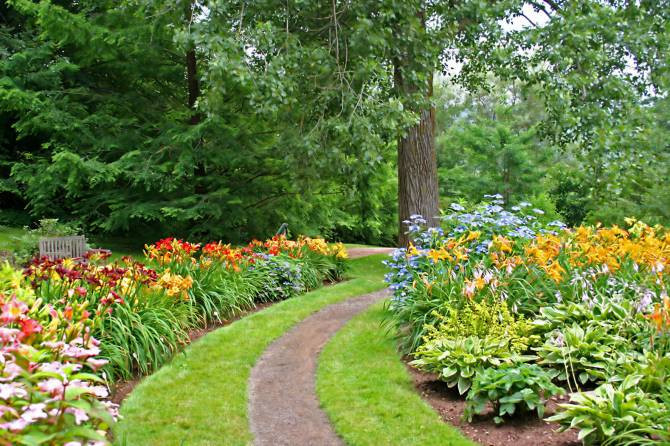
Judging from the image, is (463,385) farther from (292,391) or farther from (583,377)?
(292,391)

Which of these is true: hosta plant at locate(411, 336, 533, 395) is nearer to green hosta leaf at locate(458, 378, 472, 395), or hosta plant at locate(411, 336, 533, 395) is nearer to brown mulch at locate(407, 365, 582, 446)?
green hosta leaf at locate(458, 378, 472, 395)

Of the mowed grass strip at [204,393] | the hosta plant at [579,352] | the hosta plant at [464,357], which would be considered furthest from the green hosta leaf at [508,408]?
the mowed grass strip at [204,393]

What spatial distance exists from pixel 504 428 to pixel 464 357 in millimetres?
716

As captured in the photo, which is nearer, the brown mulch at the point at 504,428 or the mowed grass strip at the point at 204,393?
the brown mulch at the point at 504,428

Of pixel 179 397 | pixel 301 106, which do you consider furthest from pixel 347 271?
pixel 179 397

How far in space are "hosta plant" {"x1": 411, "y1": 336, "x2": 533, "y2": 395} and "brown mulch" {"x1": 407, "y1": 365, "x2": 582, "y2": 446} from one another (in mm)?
155

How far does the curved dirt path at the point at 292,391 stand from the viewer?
402 cm

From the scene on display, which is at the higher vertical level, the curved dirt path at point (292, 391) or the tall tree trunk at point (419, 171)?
the tall tree trunk at point (419, 171)

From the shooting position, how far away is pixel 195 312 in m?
6.93

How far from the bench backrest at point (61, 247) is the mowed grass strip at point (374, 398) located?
21.1 feet

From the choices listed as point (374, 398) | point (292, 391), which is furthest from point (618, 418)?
point (292, 391)

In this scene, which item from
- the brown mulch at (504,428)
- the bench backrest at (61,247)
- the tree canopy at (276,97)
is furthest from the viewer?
the bench backrest at (61,247)

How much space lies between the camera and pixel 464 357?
14.5ft

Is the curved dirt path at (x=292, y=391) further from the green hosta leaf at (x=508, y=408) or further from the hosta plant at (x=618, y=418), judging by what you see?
the hosta plant at (x=618, y=418)
